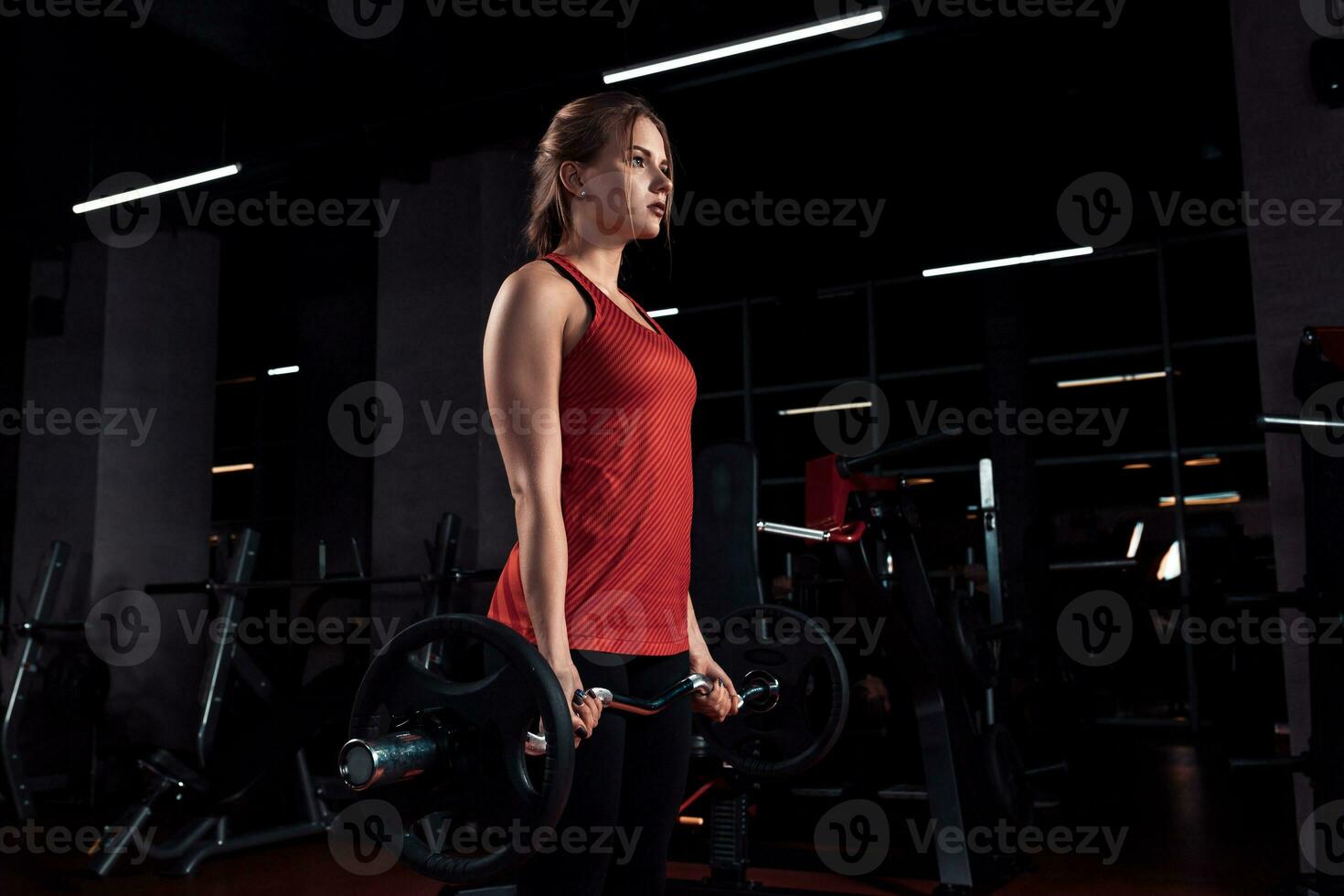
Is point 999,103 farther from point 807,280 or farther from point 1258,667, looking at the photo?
point 1258,667

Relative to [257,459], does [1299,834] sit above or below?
below

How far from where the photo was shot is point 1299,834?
3.11 metres

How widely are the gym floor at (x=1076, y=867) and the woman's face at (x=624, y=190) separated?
2.57m

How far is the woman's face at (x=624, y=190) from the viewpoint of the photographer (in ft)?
4.08

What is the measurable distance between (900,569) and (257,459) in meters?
8.49

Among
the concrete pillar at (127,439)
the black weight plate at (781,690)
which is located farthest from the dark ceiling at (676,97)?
the black weight plate at (781,690)

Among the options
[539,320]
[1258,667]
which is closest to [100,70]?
[539,320]
